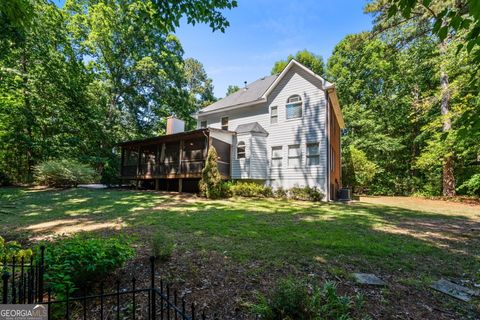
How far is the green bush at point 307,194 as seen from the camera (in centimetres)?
1399

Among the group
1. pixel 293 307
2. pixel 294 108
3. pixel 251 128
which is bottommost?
pixel 293 307

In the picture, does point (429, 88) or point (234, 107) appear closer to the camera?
point (234, 107)

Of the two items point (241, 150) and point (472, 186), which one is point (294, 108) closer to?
point (241, 150)

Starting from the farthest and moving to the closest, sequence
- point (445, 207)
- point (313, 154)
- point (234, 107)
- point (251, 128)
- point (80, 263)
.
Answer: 1. point (234, 107)
2. point (251, 128)
3. point (313, 154)
4. point (445, 207)
5. point (80, 263)

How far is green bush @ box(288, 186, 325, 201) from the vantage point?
1399cm

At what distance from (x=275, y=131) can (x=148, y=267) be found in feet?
44.9

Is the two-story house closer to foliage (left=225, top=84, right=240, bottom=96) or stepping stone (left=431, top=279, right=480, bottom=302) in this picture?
stepping stone (left=431, top=279, right=480, bottom=302)

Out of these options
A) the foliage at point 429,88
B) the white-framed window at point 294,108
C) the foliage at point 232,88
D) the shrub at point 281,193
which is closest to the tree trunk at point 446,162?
the foliage at point 429,88

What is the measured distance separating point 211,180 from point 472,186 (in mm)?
17452

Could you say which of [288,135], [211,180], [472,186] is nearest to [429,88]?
[472,186]

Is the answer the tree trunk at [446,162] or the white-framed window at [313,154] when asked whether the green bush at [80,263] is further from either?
the tree trunk at [446,162]

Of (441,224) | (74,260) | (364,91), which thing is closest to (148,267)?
(74,260)

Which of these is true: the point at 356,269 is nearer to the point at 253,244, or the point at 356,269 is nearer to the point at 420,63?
the point at 253,244

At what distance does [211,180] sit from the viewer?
45.1ft
